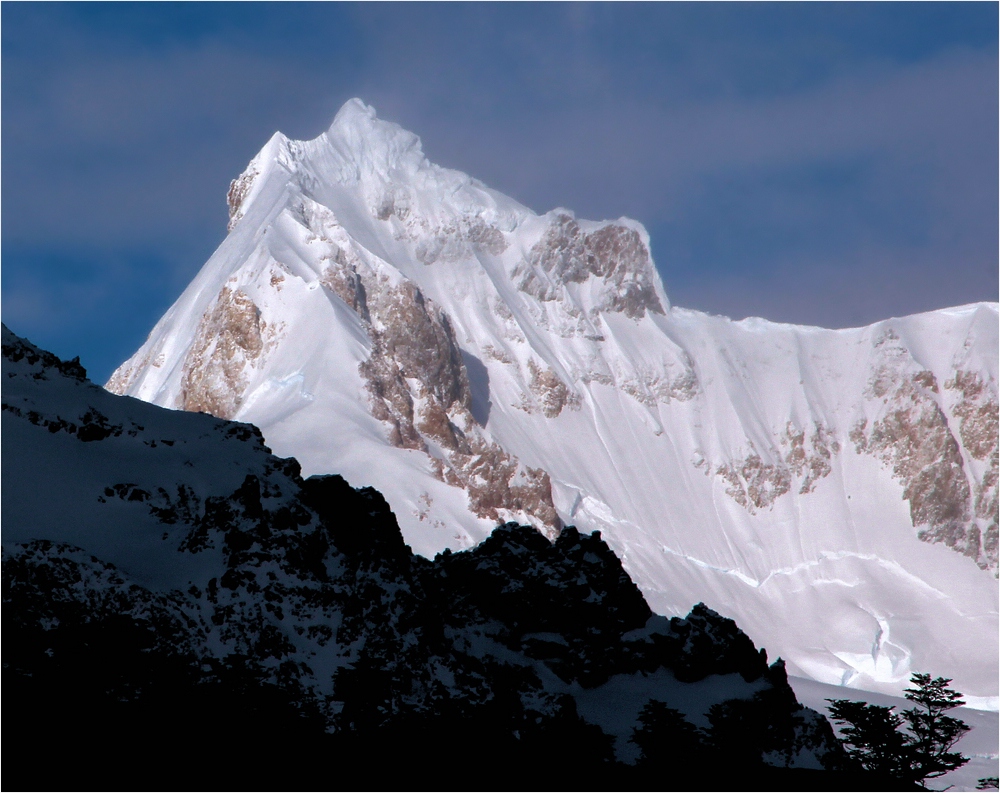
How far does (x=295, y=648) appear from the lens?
60562 mm

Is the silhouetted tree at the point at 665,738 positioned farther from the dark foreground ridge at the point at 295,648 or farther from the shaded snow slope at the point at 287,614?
the shaded snow slope at the point at 287,614

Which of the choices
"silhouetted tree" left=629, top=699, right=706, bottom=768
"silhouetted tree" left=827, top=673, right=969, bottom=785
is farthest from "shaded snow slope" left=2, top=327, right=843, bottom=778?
"silhouetted tree" left=827, top=673, right=969, bottom=785

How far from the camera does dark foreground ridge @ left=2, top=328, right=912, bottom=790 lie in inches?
2162

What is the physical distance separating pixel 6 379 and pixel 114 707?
16.7 m

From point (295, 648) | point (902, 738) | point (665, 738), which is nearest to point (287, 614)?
point (295, 648)

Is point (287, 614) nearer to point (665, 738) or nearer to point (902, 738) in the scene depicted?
point (665, 738)

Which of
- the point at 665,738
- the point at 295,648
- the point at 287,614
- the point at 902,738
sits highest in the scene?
the point at 287,614

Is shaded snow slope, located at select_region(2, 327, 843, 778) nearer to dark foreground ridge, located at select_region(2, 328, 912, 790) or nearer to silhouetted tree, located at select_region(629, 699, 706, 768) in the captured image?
dark foreground ridge, located at select_region(2, 328, 912, 790)

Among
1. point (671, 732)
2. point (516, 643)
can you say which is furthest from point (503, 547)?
point (671, 732)

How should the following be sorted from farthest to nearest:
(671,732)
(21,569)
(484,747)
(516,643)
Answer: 1. (516,643)
2. (671,732)
3. (484,747)
4. (21,569)

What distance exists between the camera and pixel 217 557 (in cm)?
6122

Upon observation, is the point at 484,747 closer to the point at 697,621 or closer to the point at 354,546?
the point at 354,546

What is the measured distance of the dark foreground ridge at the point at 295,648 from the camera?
54.9 m

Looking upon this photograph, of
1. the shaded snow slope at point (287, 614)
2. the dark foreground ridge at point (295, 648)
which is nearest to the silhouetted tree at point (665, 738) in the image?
the dark foreground ridge at point (295, 648)
